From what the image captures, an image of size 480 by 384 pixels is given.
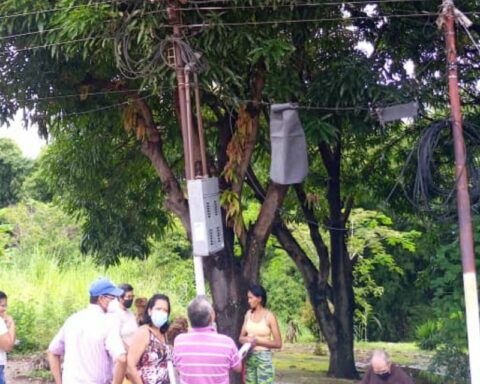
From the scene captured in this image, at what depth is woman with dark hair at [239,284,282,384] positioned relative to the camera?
748 cm

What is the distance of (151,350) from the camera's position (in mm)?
5785

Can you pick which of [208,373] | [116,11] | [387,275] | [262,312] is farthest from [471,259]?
[387,275]

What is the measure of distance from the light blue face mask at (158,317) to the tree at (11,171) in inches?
927

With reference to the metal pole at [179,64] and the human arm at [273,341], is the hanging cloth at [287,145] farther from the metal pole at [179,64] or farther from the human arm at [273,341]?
the human arm at [273,341]

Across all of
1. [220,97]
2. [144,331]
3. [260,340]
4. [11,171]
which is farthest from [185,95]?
[11,171]

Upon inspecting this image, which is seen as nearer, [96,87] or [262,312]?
[262,312]

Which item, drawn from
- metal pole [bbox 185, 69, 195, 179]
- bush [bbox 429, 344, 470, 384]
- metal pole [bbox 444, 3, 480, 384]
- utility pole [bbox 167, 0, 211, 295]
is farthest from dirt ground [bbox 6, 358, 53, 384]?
metal pole [bbox 444, 3, 480, 384]

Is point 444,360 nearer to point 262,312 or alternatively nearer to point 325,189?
point 262,312

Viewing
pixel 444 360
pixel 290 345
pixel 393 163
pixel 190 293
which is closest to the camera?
pixel 444 360

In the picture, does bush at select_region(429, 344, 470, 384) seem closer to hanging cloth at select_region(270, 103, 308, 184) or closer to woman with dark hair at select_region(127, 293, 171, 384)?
hanging cloth at select_region(270, 103, 308, 184)

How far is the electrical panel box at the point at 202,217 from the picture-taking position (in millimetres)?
8453

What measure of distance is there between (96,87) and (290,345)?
11232 millimetres

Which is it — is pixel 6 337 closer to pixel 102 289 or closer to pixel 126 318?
pixel 126 318

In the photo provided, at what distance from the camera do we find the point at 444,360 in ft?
29.8
